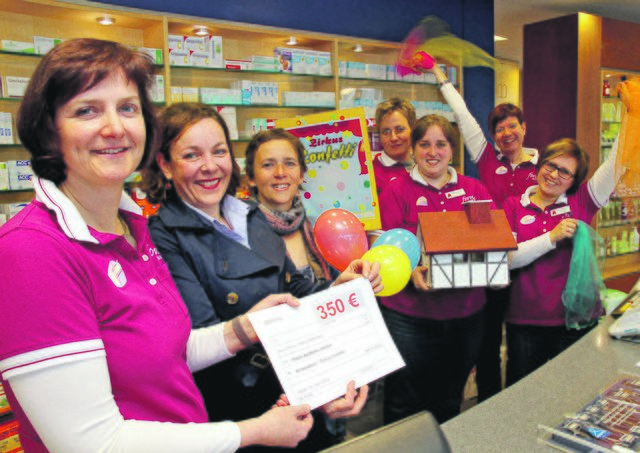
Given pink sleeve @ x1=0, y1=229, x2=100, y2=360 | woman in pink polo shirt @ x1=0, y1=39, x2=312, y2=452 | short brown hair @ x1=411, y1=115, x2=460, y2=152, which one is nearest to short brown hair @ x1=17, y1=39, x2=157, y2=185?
woman in pink polo shirt @ x1=0, y1=39, x2=312, y2=452

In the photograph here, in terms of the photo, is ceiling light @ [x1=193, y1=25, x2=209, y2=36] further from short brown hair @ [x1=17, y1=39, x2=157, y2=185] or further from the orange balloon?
short brown hair @ [x1=17, y1=39, x2=157, y2=185]

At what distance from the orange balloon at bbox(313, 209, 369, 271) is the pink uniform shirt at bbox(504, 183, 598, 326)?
1.04 metres

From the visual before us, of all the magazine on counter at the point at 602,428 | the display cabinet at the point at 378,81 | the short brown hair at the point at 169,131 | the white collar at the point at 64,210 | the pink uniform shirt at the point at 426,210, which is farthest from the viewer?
the display cabinet at the point at 378,81

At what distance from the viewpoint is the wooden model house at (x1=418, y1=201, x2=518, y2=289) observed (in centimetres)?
223

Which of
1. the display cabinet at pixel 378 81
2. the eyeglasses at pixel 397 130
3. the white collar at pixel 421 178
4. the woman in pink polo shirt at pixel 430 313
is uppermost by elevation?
the display cabinet at pixel 378 81

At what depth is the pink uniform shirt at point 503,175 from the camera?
3.47m

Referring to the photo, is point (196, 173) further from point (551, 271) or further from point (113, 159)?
point (551, 271)

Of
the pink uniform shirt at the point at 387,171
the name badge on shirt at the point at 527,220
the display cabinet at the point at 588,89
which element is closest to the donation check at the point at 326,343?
the name badge on shirt at the point at 527,220

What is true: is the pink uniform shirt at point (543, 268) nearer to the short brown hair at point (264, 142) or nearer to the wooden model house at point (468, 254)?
the wooden model house at point (468, 254)

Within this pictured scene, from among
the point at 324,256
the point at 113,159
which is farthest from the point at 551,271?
the point at 113,159

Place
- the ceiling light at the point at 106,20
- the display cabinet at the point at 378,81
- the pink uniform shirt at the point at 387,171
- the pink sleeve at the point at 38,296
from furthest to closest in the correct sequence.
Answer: the display cabinet at the point at 378,81, the ceiling light at the point at 106,20, the pink uniform shirt at the point at 387,171, the pink sleeve at the point at 38,296

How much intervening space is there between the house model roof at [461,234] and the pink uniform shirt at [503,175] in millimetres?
1282

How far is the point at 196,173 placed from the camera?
1576mm

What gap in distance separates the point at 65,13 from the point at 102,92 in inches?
115
